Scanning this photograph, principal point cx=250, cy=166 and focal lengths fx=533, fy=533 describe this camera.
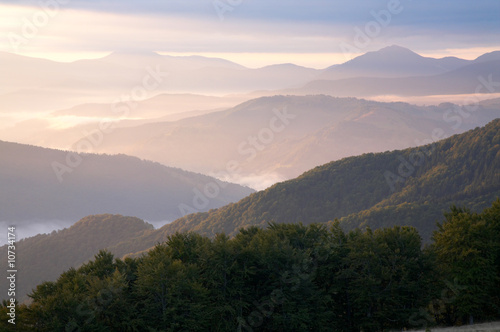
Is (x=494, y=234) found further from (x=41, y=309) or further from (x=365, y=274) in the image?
(x=41, y=309)

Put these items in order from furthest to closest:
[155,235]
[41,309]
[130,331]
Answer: [155,235]
[130,331]
[41,309]

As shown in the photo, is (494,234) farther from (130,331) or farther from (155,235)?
(155,235)

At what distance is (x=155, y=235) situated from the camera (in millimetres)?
194875

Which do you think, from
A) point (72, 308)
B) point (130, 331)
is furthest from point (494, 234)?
point (72, 308)

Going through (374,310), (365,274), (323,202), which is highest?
(323,202)

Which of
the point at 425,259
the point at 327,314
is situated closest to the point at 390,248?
the point at 425,259

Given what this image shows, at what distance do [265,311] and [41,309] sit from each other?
18.3m

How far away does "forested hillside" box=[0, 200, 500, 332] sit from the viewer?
1711 inches

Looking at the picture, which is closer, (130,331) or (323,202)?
(130,331)

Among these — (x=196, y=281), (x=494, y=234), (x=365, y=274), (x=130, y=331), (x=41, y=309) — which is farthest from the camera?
(x=494, y=234)

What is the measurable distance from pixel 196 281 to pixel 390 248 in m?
18.9

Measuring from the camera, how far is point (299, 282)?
46969 millimetres

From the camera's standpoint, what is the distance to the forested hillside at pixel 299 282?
43469mm

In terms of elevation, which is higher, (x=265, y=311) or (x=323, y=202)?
(x=323, y=202)
